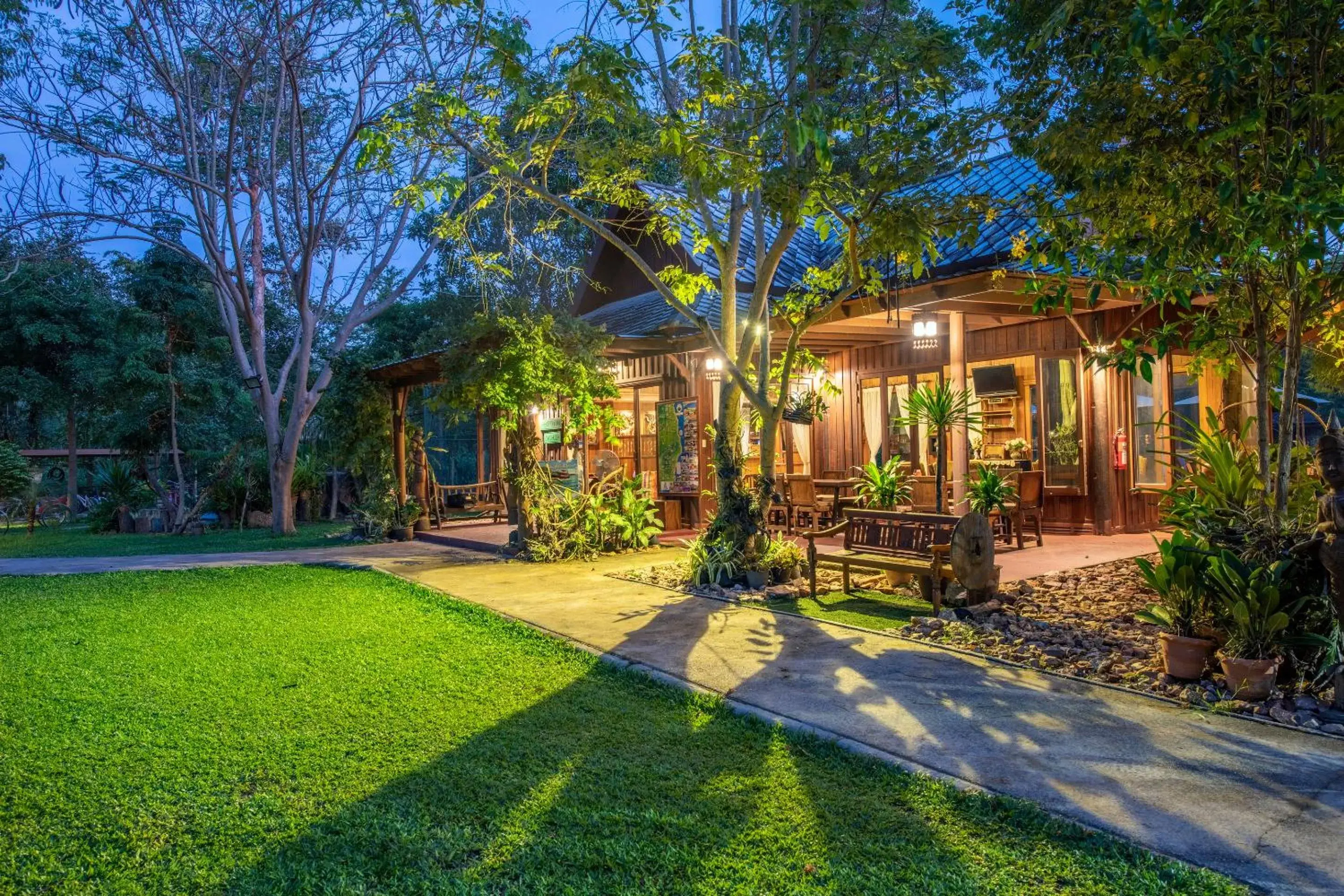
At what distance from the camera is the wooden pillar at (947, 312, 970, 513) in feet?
32.1

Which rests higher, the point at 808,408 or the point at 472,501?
the point at 808,408

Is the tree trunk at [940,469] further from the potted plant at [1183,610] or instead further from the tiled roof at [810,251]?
the potted plant at [1183,610]

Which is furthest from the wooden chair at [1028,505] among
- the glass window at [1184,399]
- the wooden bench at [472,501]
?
the wooden bench at [472,501]

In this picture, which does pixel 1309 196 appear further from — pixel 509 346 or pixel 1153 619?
pixel 509 346

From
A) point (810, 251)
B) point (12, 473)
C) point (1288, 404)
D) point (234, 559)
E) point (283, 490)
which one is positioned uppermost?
point (810, 251)

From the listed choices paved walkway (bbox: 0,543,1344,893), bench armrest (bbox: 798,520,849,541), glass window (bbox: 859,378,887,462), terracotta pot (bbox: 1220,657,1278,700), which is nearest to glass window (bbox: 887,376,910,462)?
glass window (bbox: 859,378,887,462)

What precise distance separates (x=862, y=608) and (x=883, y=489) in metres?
3.62

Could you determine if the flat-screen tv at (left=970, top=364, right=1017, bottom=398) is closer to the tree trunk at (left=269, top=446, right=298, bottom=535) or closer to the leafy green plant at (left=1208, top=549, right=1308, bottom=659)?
the leafy green plant at (left=1208, top=549, right=1308, bottom=659)

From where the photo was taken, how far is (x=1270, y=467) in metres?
A: 5.03

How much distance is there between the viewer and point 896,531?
7.12 meters

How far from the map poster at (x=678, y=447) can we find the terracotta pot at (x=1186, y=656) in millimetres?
10293

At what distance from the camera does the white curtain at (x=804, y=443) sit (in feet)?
49.3

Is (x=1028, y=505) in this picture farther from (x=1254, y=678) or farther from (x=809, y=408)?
(x=1254, y=678)

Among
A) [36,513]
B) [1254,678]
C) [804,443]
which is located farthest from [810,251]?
[36,513]
